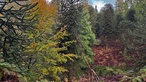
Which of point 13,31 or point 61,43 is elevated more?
point 13,31

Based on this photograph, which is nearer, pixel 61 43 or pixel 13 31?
pixel 13 31

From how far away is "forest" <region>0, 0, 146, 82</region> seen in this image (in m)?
8.88

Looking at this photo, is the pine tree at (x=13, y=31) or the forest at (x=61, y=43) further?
the forest at (x=61, y=43)

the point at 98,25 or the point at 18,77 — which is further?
the point at 98,25

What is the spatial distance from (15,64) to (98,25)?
41.9 metres

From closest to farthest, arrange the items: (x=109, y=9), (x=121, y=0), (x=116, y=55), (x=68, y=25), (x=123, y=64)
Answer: (x=68, y=25) → (x=123, y=64) → (x=116, y=55) → (x=109, y=9) → (x=121, y=0)

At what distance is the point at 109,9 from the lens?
165ft

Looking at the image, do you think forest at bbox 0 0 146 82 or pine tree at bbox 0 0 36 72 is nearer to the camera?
pine tree at bbox 0 0 36 72

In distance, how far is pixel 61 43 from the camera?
20.1 m

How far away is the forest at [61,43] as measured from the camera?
888 cm

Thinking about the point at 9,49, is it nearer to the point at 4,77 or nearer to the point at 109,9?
the point at 4,77

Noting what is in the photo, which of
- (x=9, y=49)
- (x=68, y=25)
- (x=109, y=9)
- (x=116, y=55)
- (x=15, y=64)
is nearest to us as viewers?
(x=9, y=49)

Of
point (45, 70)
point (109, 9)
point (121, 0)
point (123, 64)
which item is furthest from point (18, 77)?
point (121, 0)

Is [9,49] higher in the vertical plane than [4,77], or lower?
higher
